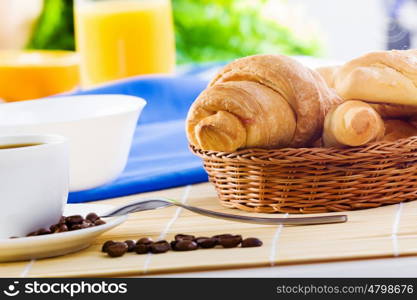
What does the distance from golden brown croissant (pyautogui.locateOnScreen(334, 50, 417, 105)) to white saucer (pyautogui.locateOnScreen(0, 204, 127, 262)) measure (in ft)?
1.11

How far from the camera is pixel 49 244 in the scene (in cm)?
84

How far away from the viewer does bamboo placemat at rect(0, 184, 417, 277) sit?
2.65 feet

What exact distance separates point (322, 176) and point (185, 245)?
22 centimetres

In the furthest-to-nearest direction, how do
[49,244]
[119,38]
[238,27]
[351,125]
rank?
[238,27] → [119,38] → [351,125] → [49,244]

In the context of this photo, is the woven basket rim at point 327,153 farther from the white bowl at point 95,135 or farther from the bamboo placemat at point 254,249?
the white bowl at point 95,135

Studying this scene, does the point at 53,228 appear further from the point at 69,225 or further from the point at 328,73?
the point at 328,73

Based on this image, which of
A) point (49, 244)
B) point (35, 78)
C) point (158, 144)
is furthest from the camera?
point (35, 78)

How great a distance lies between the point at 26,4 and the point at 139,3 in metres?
1.31

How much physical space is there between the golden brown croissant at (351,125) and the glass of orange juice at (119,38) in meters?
1.59

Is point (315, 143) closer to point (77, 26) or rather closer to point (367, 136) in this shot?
point (367, 136)

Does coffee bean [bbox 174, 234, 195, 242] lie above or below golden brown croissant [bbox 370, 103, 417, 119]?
below

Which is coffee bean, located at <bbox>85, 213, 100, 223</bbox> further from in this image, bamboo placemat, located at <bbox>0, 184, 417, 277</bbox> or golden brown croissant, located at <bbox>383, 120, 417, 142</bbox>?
golden brown croissant, located at <bbox>383, 120, 417, 142</bbox>

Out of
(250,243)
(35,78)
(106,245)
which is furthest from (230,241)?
(35,78)

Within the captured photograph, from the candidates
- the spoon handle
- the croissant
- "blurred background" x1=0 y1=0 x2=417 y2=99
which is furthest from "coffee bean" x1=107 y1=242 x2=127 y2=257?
"blurred background" x1=0 y1=0 x2=417 y2=99
